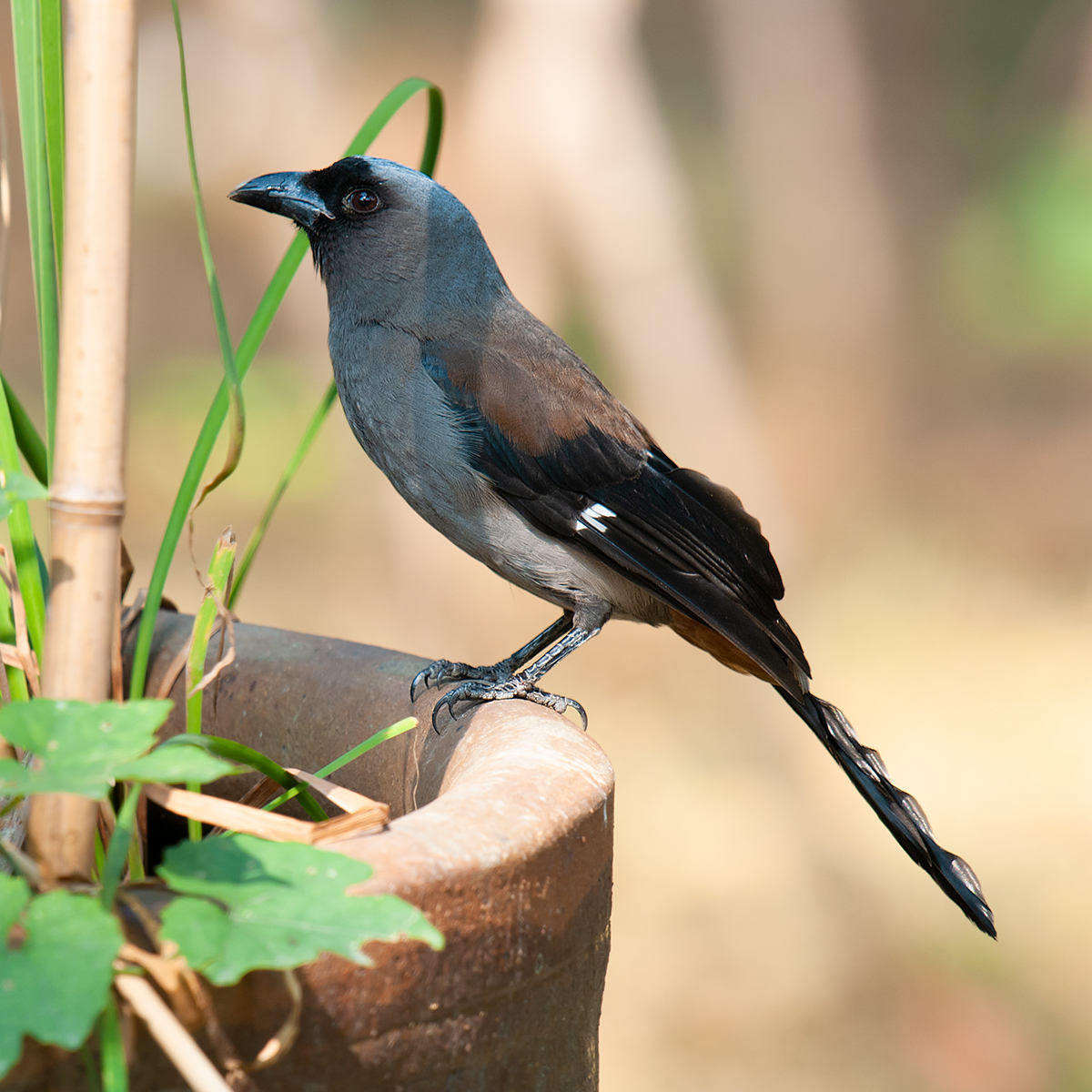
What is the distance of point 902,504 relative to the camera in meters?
7.27

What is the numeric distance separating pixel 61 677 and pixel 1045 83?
39.8 feet

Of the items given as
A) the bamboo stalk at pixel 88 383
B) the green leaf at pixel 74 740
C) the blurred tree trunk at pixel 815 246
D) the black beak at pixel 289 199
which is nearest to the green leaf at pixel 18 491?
the bamboo stalk at pixel 88 383

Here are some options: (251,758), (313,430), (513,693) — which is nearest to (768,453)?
(513,693)

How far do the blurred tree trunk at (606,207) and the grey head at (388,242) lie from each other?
254cm

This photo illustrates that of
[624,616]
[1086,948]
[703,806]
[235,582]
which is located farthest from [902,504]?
[235,582]

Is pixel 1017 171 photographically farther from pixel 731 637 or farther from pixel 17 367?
pixel 731 637

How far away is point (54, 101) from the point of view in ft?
3.67

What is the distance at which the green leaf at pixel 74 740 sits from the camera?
0.65 metres

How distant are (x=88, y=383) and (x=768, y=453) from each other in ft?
22.1

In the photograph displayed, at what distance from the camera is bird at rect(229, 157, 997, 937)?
1781mm

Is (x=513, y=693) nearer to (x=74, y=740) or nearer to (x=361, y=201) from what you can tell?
(x=361, y=201)

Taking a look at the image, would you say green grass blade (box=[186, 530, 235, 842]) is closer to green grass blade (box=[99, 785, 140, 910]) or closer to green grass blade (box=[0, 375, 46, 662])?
green grass blade (box=[0, 375, 46, 662])

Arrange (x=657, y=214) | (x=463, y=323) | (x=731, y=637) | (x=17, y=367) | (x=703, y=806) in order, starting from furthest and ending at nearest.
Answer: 1. (x=17, y=367)
2. (x=657, y=214)
3. (x=703, y=806)
4. (x=463, y=323)
5. (x=731, y=637)

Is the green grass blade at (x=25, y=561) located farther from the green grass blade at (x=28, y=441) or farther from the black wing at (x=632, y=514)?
the black wing at (x=632, y=514)
